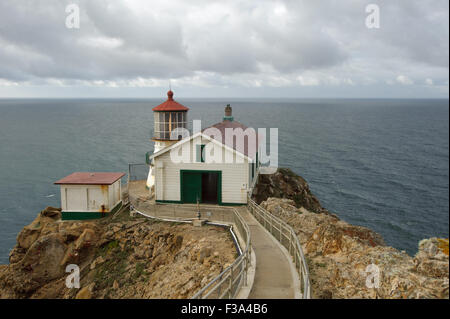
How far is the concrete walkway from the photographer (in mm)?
9711

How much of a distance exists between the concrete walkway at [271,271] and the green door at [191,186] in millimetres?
7223

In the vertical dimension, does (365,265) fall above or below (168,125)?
below

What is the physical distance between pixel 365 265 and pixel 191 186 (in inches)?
511

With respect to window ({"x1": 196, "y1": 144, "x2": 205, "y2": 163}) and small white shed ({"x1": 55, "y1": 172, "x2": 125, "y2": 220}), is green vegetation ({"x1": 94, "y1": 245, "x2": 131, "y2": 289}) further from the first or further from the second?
window ({"x1": 196, "y1": 144, "x2": 205, "y2": 163})

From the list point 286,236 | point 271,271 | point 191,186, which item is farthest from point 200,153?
point 271,271

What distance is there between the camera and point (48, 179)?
151ft

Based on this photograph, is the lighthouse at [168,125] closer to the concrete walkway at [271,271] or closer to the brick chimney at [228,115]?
the brick chimney at [228,115]

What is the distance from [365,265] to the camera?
35.6ft

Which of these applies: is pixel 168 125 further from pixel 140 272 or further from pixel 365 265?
pixel 365 265

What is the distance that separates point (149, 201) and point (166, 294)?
9951mm

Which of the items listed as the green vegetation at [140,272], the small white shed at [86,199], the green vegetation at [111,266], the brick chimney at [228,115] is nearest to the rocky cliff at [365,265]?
the green vegetation at [140,272]

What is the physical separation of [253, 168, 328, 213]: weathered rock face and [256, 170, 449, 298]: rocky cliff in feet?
40.2
